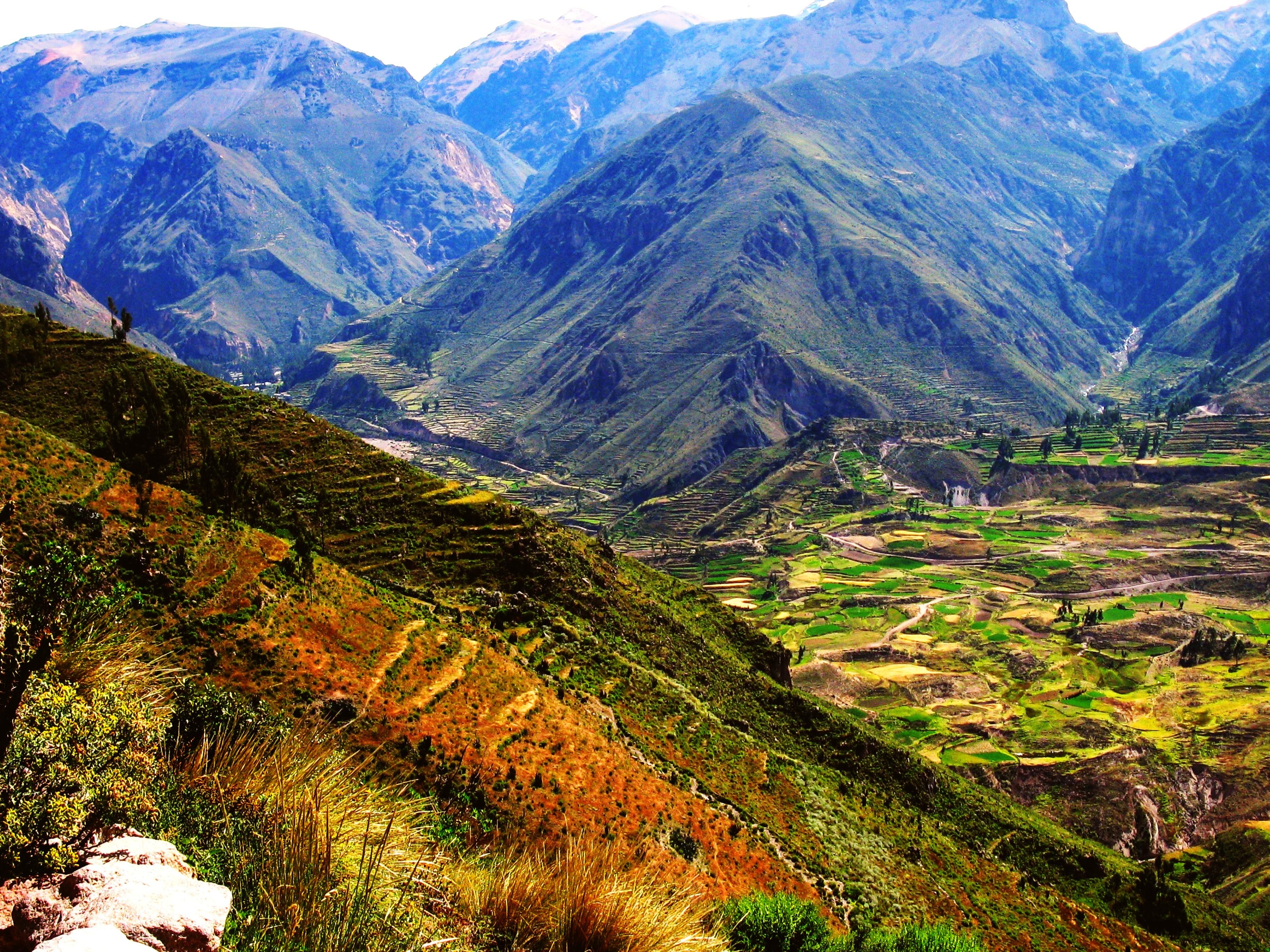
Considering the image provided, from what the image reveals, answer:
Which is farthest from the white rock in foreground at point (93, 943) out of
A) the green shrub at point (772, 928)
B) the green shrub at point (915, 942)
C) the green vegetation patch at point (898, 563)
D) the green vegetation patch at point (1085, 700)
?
the green vegetation patch at point (898, 563)

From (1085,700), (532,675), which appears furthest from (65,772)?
(1085,700)

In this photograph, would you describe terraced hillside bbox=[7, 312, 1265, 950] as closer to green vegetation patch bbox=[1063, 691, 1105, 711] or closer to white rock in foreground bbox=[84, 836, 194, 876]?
white rock in foreground bbox=[84, 836, 194, 876]

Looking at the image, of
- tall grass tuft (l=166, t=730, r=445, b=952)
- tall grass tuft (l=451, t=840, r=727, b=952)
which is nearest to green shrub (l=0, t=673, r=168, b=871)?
tall grass tuft (l=166, t=730, r=445, b=952)

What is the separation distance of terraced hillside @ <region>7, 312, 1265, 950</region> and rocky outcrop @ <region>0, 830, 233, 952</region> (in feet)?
60.3

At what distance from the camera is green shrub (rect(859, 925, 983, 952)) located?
78.3 feet

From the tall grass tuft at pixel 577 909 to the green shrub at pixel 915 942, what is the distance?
11514mm

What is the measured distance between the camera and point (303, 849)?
37.4 ft

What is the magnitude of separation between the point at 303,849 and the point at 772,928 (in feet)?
41.0

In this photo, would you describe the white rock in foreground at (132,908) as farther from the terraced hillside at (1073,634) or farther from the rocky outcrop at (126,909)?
the terraced hillside at (1073,634)

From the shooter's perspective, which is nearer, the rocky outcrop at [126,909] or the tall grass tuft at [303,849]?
the rocky outcrop at [126,909]

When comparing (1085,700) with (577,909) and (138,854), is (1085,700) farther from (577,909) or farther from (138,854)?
(138,854)

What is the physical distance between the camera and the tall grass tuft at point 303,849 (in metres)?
10.8

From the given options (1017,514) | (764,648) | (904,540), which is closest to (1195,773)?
(764,648)

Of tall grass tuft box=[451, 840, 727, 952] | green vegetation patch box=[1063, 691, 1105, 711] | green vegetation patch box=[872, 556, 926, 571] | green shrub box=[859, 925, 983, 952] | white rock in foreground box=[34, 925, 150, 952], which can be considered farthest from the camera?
green vegetation patch box=[872, 556, 926, 571]
